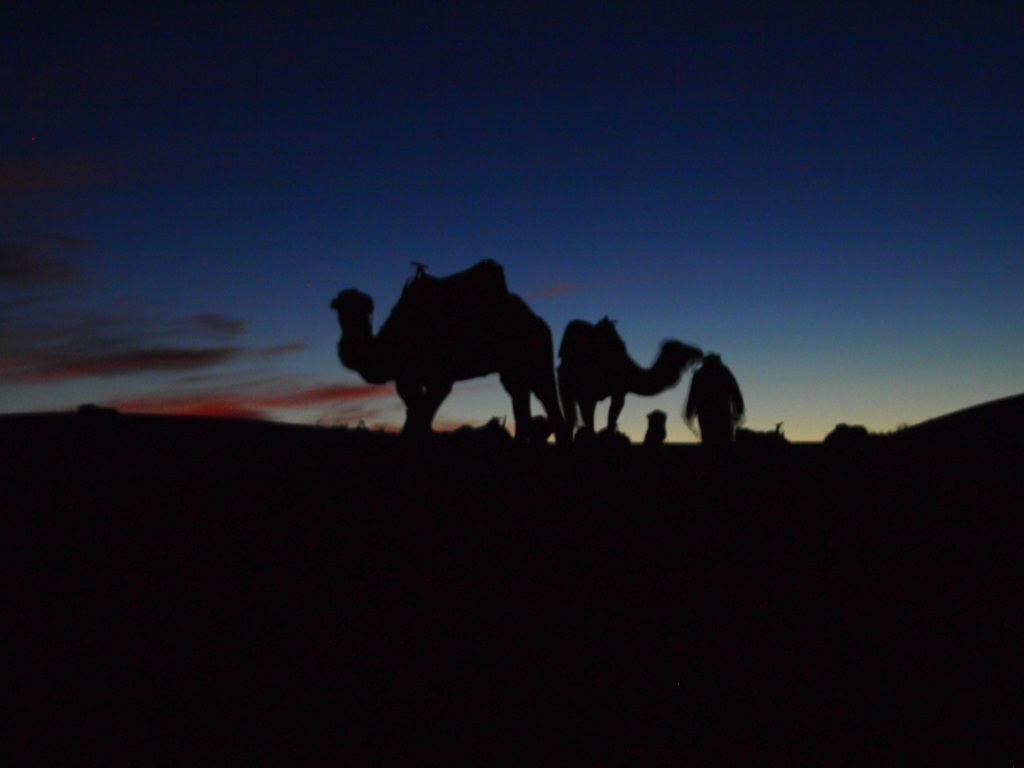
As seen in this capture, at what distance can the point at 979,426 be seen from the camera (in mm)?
7023

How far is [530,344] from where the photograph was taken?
1012cm

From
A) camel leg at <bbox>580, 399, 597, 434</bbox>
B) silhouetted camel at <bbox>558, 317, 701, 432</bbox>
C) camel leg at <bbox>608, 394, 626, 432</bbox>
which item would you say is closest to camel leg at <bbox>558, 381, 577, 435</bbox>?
silhouetted camel at <bbox>558, 317, 701, 432</bbox>

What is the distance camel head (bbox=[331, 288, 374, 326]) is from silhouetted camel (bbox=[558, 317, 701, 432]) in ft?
12.2

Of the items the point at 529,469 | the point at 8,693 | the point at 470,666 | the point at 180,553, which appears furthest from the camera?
the point at 529,469

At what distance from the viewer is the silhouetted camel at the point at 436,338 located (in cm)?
921

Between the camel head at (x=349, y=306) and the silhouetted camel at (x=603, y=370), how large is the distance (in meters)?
3.73

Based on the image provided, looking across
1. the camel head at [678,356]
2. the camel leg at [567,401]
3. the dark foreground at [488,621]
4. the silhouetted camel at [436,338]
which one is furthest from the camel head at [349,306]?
the camel head at [678,356]

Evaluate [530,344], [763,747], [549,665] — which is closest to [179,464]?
[549,665]

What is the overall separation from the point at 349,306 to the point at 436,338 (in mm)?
1145

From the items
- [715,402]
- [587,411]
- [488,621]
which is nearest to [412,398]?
[587,411]

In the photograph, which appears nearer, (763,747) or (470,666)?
(763,747)

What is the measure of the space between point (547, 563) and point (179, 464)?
2.92m

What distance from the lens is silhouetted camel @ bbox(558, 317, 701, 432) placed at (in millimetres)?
11828

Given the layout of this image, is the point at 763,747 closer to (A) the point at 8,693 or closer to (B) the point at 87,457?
(A) the point at 8,693
